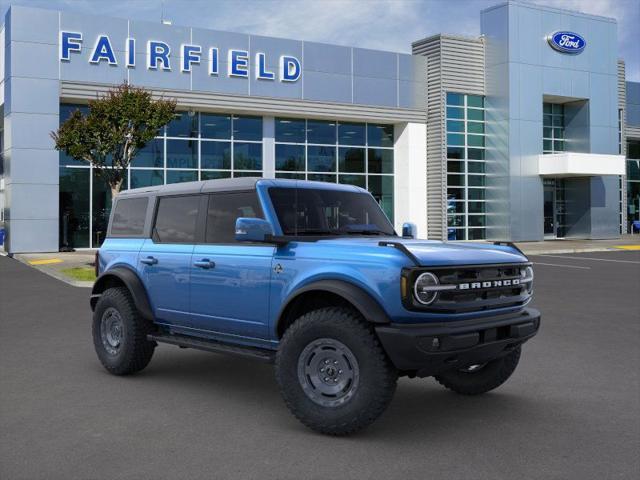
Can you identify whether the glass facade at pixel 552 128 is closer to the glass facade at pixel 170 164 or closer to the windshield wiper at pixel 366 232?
the glass facade at pixel 170 164

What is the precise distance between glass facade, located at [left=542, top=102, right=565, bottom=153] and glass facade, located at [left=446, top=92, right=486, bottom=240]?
12.9 feet

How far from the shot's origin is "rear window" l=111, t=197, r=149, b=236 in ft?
23.3

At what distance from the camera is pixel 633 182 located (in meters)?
43.9

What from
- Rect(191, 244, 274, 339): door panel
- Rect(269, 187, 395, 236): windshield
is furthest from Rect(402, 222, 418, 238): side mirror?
Rect(191, 244, 274, 339): door panel

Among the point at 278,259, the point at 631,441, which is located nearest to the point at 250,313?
the point at 278,259

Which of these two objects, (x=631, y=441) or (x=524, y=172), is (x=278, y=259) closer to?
(x=631, y=441)

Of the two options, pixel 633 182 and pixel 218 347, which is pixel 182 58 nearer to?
pixel 218 347

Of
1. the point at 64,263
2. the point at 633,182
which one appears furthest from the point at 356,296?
the point at 633,182

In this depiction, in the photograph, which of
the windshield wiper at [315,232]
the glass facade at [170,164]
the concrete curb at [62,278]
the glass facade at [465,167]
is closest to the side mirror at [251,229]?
the windshield wiper at [315,232]

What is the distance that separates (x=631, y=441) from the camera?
15.9ft

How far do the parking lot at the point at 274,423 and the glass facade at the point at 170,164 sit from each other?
19197mm

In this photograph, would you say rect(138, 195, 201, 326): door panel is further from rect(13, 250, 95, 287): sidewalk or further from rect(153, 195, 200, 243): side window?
rect(13, 250, 95, 287): sidewalk

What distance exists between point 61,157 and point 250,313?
22.9m

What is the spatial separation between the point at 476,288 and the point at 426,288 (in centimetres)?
54
